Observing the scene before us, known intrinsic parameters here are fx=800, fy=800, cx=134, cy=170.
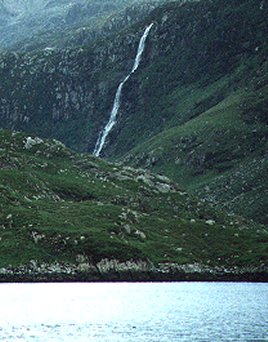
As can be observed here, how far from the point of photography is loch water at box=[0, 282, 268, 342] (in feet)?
271

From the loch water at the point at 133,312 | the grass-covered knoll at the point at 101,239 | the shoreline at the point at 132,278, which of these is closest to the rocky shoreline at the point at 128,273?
the shoreline at the point at 132,278

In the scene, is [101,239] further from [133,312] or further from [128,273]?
[133,312]

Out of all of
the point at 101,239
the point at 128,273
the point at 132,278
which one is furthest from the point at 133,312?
the point at 101,239

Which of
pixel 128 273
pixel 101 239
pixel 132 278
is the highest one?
pixel 101 239

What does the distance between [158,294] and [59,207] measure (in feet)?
210

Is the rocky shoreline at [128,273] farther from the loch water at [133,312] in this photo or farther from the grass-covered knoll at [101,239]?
the loch water at [133,312]

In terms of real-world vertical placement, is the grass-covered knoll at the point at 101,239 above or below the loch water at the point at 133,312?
above

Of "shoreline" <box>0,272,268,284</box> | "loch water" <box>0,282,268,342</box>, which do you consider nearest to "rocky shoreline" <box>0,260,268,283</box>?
"shoreline" <box>0,272,268,284</box>

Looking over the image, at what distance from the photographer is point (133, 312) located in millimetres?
107625

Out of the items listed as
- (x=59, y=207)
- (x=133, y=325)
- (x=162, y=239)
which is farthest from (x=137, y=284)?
(x=133, y=325)

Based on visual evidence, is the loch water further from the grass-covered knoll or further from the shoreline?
the grass-covered knoll

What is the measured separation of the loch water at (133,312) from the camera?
8269cm

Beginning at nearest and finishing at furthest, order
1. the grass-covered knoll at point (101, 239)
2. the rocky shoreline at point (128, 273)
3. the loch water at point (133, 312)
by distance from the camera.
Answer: the loch water at point (133, 312)
the rocky shoreline at point (128, 273)
the grass-covered knoll at point (101, 239)

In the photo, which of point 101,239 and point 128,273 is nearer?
point 128,273
